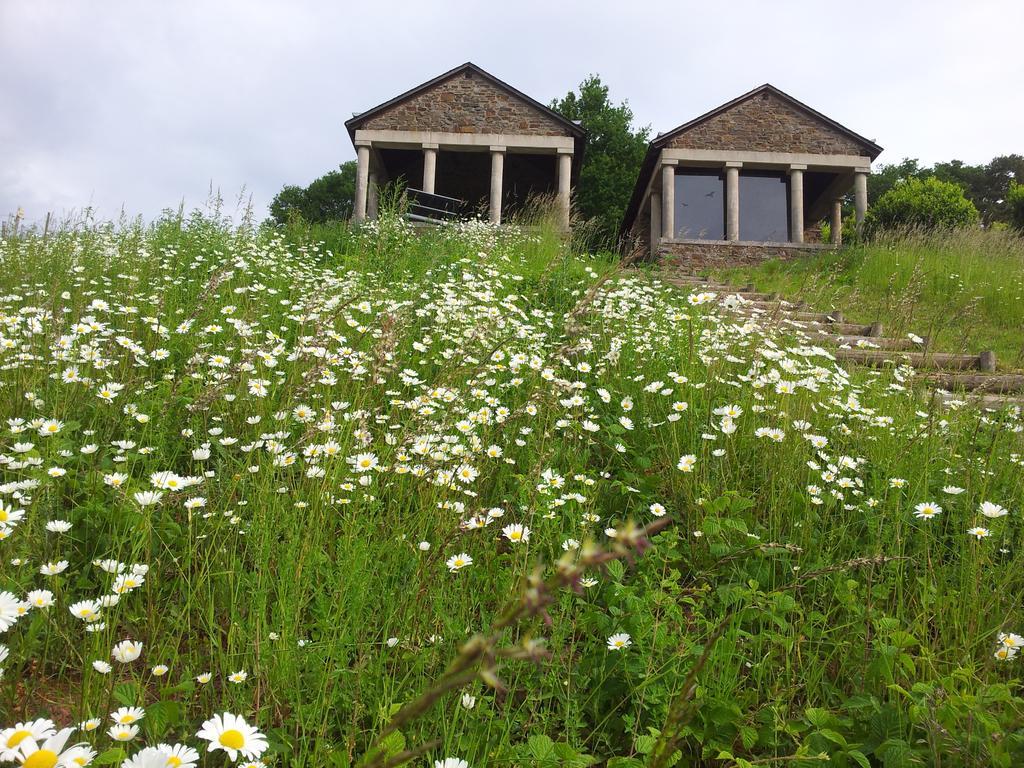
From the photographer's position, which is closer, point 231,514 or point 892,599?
point 231,514

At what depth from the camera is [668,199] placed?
56.8 feet

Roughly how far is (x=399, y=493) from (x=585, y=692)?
3.29 ft

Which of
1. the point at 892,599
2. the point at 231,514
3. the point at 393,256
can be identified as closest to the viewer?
the point at 231,514

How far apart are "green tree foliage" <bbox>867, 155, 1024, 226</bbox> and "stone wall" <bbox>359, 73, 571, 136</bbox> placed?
106 ft

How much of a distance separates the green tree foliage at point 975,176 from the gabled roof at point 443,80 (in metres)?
31.7

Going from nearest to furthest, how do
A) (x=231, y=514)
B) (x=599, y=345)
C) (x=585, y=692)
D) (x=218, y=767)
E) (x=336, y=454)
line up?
1. (x=218, y=767)
2. (x=585, y=692)
3. (x=231, y=514)
4. (x=336, y=454)
5. (x=599, y=345)

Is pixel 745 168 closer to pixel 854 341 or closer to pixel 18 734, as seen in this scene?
pixel 854 341

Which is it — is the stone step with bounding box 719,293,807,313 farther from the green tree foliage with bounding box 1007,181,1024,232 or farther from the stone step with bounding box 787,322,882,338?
the green tree foliage with bounding box 1007,181,1024,232

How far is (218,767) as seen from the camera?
5.13 feet

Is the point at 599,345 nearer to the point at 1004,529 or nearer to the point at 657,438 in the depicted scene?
the point at 657,438

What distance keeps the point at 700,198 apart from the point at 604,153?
1588 cm

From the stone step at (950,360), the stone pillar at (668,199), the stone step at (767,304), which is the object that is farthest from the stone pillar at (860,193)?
the stone step at (950,360)

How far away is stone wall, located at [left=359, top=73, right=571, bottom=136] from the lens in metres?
17.5

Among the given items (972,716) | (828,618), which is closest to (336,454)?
(828,618)
